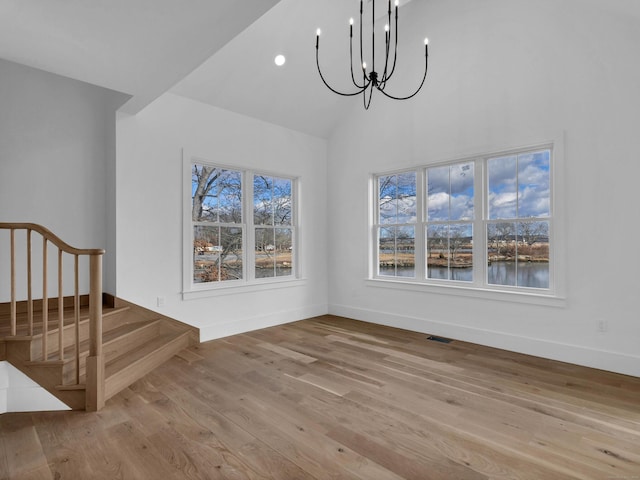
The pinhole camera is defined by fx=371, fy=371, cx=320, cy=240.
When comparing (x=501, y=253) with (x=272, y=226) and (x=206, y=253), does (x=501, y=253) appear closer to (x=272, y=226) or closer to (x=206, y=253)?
(x=272, y=226)

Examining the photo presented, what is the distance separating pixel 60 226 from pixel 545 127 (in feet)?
17.2

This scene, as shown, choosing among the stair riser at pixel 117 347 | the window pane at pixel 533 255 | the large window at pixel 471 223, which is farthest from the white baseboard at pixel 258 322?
the window pane at pixel 533 255

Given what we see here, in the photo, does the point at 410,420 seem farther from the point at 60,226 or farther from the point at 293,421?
the point at 60,226

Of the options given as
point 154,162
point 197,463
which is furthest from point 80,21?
point 197,463

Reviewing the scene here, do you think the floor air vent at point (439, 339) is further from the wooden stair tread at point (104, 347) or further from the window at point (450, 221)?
the wooden stair tread at point (104, 347)

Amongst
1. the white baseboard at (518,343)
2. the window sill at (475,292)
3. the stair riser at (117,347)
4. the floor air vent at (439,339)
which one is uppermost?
the window sill at (475,292)

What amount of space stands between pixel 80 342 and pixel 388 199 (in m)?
4.06

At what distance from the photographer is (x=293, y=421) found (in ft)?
8.36

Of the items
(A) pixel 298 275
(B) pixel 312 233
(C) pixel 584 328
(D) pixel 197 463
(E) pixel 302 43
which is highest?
(E) pixel 302 43

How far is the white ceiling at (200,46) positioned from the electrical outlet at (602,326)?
2788mm

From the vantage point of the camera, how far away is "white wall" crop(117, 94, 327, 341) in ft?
13.1

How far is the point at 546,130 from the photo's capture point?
3.84m

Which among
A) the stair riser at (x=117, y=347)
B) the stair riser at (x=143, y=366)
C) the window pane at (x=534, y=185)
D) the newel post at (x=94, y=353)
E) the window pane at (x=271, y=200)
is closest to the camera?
the newel post at (x=94, y=353)

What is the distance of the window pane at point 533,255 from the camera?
3.98m
